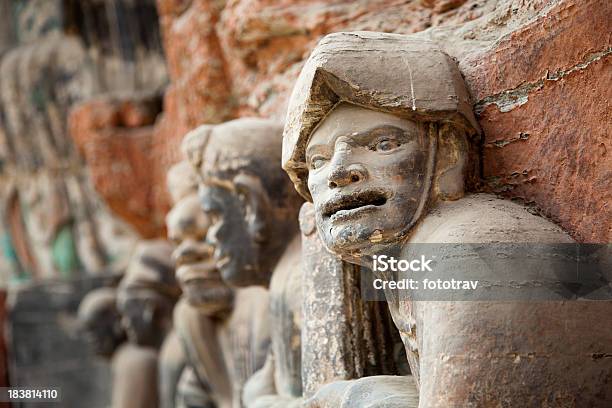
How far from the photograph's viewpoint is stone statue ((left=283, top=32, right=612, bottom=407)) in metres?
1.98

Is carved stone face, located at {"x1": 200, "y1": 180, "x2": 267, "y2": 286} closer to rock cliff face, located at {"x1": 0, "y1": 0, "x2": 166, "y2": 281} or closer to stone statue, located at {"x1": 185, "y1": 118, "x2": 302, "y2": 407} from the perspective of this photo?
stone statue, located at {"x1": 185, "y1": 118, "x2": 302, "y2": 407}

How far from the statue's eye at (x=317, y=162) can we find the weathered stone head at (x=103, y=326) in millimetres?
3073

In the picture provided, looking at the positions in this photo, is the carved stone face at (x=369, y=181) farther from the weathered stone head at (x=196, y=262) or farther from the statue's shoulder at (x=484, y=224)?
the weathered stone head at (x=196, y=262)

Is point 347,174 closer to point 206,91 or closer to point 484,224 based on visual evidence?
point 484,224

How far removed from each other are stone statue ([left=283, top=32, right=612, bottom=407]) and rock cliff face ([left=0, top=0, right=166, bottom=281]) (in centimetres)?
339

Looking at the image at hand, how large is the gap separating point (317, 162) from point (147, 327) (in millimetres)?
2676

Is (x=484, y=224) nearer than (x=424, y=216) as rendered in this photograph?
Yes

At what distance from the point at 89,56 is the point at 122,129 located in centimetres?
56

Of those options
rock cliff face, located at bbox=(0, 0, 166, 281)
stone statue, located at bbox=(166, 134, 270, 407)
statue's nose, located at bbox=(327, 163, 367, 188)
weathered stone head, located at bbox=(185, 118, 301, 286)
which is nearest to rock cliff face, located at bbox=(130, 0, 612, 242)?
statue's nose, located at bbox=(327, 163, 367, 188)

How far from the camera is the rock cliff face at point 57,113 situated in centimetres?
566

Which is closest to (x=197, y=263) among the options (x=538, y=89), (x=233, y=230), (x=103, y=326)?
(x=233, y=230)

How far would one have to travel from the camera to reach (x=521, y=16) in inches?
94.1

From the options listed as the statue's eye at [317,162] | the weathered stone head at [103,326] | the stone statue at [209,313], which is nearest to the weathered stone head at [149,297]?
the weathered stone head at [103,326]

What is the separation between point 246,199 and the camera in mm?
3174
